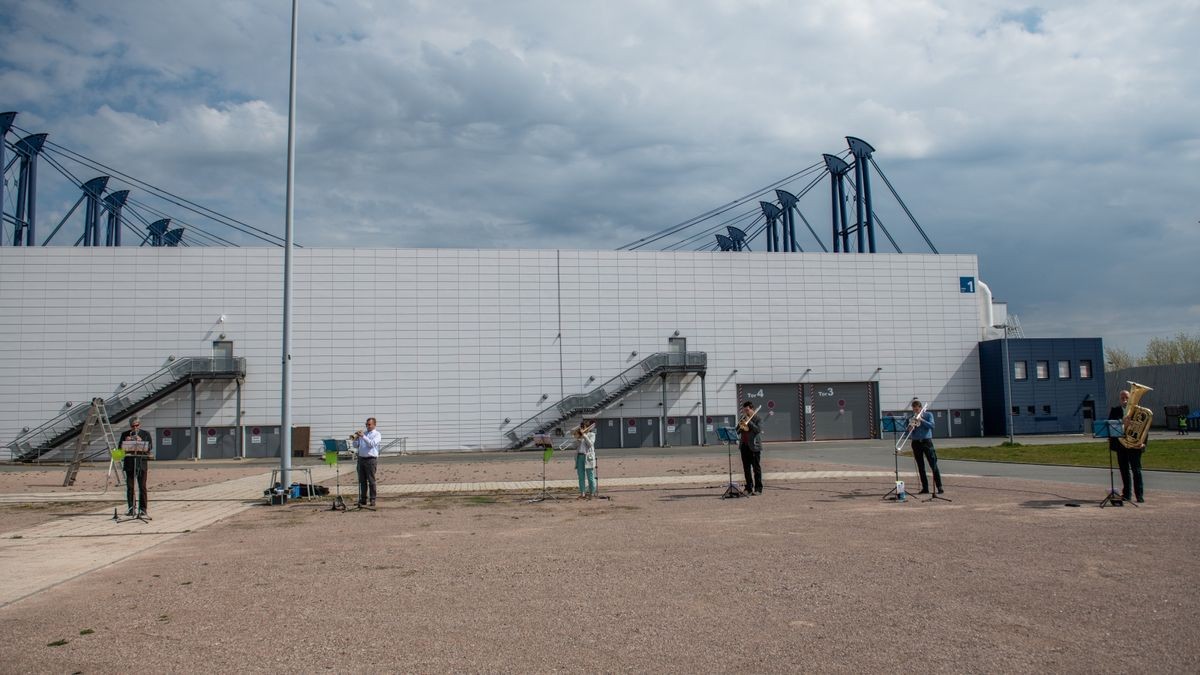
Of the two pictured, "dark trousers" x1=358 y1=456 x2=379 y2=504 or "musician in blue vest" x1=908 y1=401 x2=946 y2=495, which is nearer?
"musician in blue vest" x1=908 y1=401 x2=946 y2=495

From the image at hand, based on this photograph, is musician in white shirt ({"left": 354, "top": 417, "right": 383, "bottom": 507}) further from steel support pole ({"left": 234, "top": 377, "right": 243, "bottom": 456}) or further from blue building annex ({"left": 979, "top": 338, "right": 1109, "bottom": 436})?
blue building annex ({"left": 979, "top": 338, "right": 1109, "bottom": 436})

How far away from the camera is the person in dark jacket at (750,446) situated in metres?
17.1

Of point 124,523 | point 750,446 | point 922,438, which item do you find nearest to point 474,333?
point 750,446

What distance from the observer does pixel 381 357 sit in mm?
47188

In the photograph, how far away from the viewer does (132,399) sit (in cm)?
4484

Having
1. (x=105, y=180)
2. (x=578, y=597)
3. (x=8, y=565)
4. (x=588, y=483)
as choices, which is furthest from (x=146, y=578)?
(x=105, y=180)

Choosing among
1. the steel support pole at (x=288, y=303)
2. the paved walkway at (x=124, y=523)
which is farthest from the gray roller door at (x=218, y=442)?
the steel support pole at (x=288, y=303)

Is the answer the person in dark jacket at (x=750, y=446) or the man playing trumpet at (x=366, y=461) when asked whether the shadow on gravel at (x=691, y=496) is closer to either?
the person in dark jacket at (x=750, y=446)

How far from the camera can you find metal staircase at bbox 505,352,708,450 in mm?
47406

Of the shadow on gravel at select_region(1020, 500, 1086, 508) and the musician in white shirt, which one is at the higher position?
the musician in white shirt

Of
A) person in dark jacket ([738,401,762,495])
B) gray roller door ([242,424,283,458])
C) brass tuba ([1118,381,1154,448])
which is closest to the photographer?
brass tuba ([1118,381,1154,448])

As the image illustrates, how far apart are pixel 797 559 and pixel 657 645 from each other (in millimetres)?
3869

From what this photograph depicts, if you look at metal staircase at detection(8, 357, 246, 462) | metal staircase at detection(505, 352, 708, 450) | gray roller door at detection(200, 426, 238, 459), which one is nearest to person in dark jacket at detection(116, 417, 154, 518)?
metal staircase at detection(8, 357, 246, 462)

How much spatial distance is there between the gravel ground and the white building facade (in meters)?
33.7
